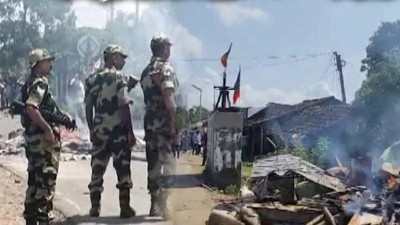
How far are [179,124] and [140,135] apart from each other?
225 inches

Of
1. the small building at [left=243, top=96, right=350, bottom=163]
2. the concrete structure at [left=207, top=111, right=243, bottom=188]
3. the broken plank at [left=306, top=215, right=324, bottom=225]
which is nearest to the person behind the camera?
the broken plank at [left=306, top=215, right=324, bottom=225]

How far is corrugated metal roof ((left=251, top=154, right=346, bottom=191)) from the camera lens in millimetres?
7152

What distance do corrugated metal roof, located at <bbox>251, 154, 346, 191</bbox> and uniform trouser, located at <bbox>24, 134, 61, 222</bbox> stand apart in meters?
2.59

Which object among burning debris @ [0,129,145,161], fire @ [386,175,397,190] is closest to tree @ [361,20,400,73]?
fire @ [386,175,397,190]

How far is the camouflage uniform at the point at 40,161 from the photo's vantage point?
5.05m

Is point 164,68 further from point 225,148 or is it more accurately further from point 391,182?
point 391,182

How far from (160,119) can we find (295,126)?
432 centimetres

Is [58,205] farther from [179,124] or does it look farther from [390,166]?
[390,166]

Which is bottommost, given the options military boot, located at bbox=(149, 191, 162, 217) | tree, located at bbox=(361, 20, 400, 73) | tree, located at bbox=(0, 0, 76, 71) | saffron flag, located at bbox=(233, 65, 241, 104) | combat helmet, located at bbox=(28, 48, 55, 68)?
military boot, located at bbox=(149, 191, 162, 217)

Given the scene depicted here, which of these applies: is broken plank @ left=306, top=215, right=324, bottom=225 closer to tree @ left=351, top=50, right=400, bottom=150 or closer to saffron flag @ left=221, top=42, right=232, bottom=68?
saffron flag @ left=221, top=42, right=232, bottom=68

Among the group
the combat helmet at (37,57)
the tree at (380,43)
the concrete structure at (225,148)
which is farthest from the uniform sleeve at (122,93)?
the tree at (380,43)

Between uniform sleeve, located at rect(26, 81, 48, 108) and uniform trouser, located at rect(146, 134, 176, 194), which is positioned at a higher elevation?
uniform sleeve, located at rect(26, 81, 48, 108)

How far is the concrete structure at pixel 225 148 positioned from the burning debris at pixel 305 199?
277mm

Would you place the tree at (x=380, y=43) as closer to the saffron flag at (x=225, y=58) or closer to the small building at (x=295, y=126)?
the small building at (x=295, y=126)
